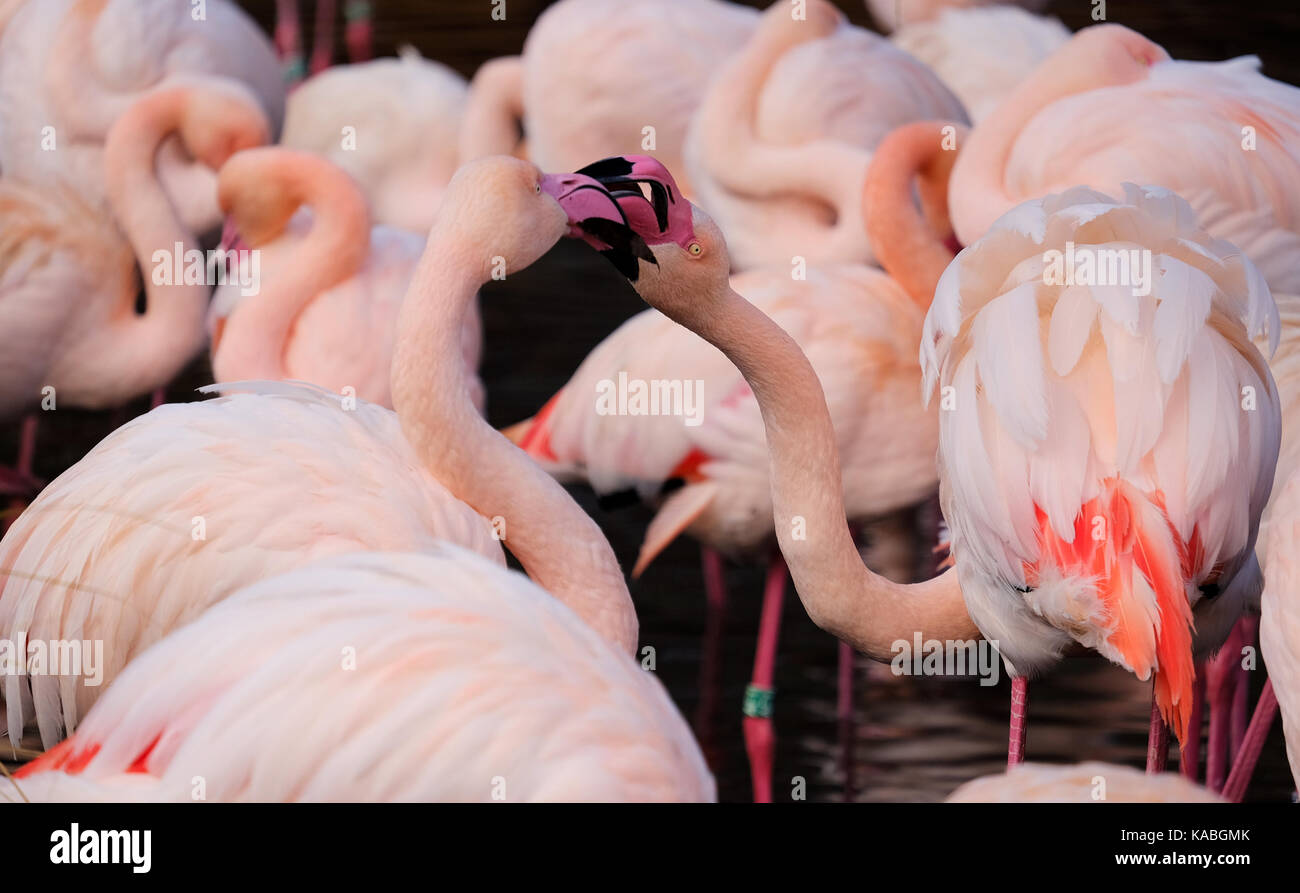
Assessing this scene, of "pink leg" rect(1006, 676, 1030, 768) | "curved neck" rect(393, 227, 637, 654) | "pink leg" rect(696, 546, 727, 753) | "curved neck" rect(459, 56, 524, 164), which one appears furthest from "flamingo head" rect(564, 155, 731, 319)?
"curved neck" rect(459, 56, 524, 164)

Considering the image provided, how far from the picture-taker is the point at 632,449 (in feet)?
14.7

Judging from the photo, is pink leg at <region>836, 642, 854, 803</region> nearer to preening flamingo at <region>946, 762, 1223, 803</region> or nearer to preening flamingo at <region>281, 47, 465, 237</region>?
preening flamingo at <region>946, 762, 1223, 803</region>

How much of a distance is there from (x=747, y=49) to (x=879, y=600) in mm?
3377

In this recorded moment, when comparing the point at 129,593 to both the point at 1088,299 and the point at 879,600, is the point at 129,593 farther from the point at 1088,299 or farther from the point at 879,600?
the point at 1088,299

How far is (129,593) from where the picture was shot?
309 centimetres

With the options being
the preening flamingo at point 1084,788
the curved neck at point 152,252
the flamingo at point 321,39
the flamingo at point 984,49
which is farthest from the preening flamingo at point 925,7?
the preening flamingo at point 1084,788

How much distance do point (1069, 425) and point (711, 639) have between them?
6.95 feet

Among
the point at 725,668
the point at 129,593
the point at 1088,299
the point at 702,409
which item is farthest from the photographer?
the point at 725,668

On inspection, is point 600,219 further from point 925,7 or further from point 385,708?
point 925,7

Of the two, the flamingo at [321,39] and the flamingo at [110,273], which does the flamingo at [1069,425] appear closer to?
the flamingo at [110,273]

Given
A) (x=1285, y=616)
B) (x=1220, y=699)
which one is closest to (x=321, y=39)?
(x=1220, y=699)

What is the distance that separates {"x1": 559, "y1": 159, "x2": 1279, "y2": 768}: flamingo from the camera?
280cm

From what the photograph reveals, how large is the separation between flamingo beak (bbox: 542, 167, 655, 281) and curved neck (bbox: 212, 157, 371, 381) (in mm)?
1810
